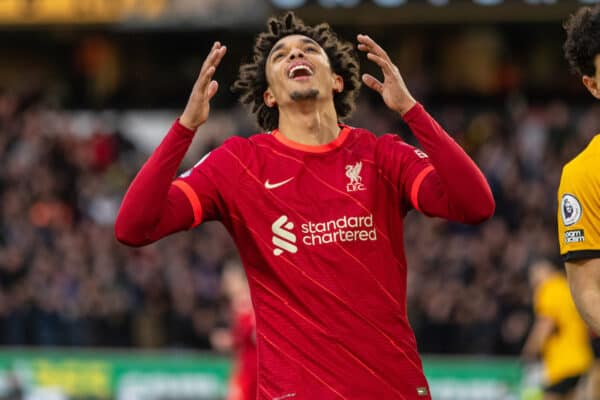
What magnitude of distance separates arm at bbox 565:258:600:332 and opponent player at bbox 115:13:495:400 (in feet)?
1.26

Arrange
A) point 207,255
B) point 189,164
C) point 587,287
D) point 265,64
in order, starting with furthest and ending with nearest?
point 189,164, point 207,255, point 265,64, point 587,287

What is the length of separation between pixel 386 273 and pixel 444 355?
422 inches

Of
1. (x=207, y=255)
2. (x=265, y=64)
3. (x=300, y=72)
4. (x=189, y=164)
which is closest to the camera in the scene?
(x=300, y=72)

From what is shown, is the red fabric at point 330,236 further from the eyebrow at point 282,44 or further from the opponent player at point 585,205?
the eyebrow at point 282,44

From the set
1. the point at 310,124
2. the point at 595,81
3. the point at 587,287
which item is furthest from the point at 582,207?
the point at 310,124

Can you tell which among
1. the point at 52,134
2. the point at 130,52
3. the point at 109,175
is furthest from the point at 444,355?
the point at 130,52

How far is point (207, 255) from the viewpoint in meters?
17.4

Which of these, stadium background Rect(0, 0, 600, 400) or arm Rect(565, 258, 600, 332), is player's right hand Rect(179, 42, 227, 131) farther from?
stadium background Rect(0, 0, 600, 400)

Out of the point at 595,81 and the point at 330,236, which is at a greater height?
the point at 595,81

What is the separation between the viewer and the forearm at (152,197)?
15.9ft

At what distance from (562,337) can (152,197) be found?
8599 millimetres

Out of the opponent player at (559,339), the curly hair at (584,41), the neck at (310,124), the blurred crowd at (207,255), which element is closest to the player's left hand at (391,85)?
the neck at (310,124)

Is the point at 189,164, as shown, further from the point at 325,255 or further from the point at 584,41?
the point at 584,41

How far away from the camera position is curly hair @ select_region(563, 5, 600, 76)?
4695 mm
